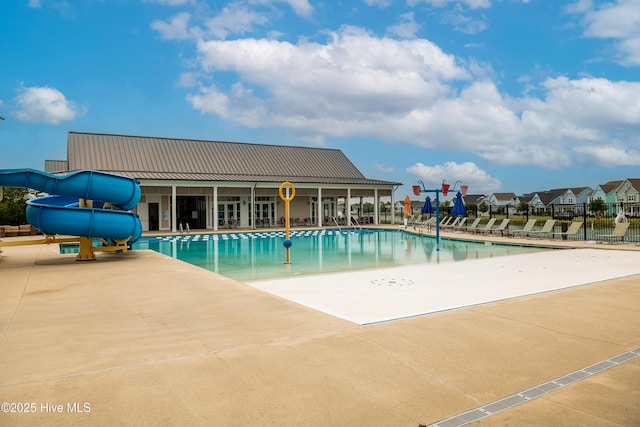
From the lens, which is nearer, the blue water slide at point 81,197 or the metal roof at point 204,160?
the blue water slide at point 81,197

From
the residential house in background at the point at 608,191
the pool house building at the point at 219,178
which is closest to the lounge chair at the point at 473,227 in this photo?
the pool house building at the point at 219,178

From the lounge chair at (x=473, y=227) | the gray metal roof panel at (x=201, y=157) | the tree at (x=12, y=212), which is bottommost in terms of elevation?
the lounge chair at (x=473, y=227)

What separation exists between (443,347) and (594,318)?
2.56 m

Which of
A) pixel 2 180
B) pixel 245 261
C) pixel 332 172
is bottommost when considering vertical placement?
pixel 245 261

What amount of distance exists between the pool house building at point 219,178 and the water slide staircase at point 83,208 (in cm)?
1174

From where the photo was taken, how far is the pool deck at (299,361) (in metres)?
2.86

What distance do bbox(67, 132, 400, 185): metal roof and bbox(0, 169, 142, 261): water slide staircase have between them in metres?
12.2

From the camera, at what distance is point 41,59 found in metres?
20.6

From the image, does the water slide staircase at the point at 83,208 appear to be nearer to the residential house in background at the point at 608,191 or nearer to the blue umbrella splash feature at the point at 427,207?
the blue umbrella splash feature at the point at 427,207

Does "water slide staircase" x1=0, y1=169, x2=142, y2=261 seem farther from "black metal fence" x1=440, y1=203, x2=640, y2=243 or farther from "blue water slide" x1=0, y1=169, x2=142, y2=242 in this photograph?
"black metal fence" x1=440, y1=203, x2=640, y2=243

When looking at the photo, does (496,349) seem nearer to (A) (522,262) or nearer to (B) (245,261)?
(A) (522,262)

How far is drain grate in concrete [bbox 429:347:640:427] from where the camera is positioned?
2.77 m

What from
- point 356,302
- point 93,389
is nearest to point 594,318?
point 356,302

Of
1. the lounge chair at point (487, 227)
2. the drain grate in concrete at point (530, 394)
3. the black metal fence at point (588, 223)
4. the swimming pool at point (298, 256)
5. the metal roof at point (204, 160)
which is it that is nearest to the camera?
the drain grate in concrete at point (530, 394)
